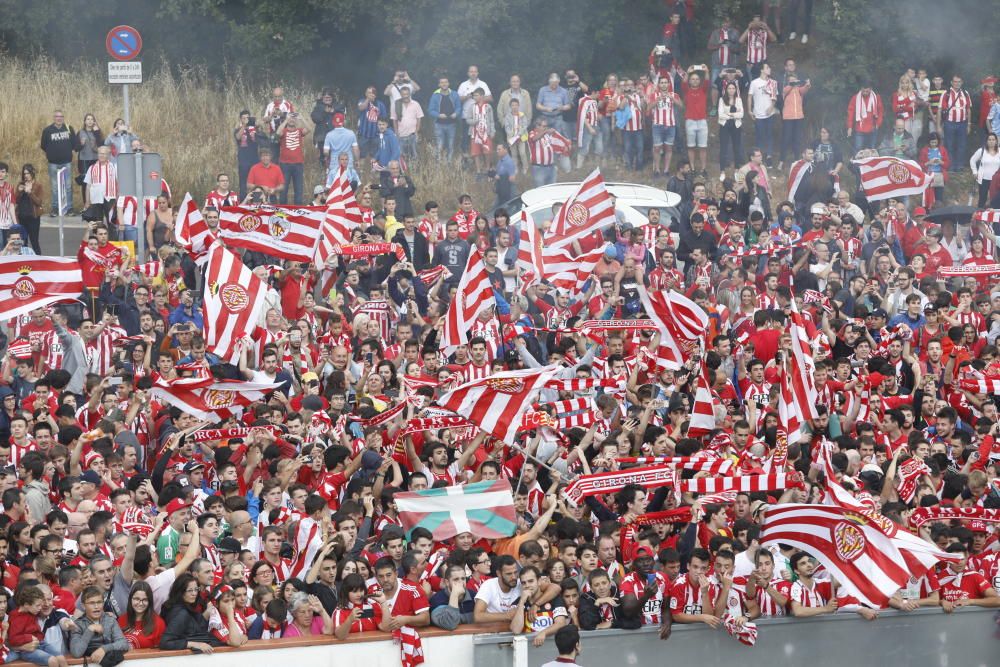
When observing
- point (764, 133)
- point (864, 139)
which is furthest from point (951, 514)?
point (864, 139)

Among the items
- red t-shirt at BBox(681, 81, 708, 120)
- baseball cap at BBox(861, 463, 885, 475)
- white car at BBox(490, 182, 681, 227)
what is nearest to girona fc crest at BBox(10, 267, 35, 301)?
baseball cap at BBox(861, 463, 885, 475)

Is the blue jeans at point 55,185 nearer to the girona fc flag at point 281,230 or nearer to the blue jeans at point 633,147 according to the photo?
the girona fc flag at point 281,230

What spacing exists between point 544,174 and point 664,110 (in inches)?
81.9

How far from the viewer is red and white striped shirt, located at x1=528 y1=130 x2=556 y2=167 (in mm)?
30578

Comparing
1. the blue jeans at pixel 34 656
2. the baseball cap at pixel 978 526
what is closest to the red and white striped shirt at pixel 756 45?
the baseball cap at pixel 978 526

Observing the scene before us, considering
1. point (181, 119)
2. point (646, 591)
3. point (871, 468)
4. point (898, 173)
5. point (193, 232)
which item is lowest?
point (646, 591)

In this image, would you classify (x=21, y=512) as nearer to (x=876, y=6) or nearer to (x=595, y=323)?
(x=595, y=323)

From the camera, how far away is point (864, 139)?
1268 inches

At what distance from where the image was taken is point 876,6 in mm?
35188

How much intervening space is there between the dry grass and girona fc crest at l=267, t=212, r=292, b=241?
7.84 meters

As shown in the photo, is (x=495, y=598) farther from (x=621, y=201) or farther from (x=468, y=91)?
(x=468, y=91)

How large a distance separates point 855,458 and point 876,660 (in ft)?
7.63

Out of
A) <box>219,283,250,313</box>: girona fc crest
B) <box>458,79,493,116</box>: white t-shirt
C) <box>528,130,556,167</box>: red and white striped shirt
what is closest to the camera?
<box>219,283,250,313</box>: girona fc crest

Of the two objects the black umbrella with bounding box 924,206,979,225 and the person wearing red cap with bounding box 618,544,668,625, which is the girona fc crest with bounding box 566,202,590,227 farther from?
the person wearing red cap with bounding box 618,544,668,625
